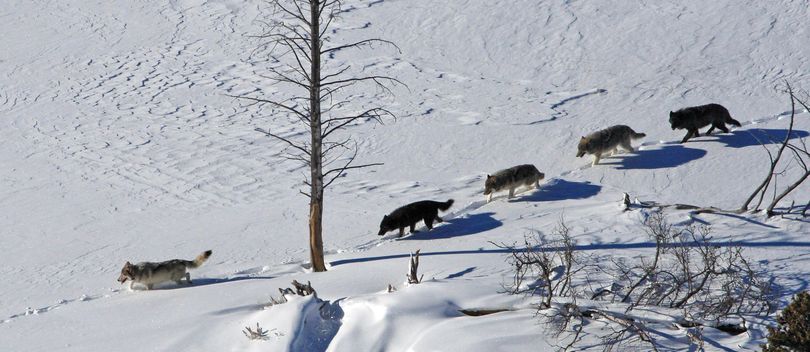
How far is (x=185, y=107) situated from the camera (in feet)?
89.3

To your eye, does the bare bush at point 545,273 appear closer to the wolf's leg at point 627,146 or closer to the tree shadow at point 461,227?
the tree shadow at point 461,227

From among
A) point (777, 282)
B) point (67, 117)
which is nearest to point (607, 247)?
point (777, 282)

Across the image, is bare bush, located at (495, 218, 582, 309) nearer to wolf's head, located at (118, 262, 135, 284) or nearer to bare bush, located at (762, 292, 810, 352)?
bare bush, located at (762, 292, 810, 352)

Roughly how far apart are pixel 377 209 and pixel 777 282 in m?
9.08

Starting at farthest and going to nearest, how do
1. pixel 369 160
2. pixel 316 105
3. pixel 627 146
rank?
pixel 369 160 < pixel 627 146 < pixel 316 105

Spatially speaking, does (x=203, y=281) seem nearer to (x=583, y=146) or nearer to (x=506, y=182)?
(x=506, y=182)

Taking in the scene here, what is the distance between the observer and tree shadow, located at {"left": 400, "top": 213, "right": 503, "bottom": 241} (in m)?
19.0

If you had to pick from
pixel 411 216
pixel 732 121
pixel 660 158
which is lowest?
pixel 411 216

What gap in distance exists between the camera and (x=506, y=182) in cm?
2034

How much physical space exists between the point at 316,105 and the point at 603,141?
7789mm

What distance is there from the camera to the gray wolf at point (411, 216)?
753 inches

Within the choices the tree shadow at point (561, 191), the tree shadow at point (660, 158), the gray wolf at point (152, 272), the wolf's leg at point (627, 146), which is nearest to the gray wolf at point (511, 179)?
the tree shadow at point (561, 191)

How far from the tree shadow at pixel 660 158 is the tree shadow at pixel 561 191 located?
1.28 metres

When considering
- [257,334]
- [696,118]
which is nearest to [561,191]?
[696,118]
